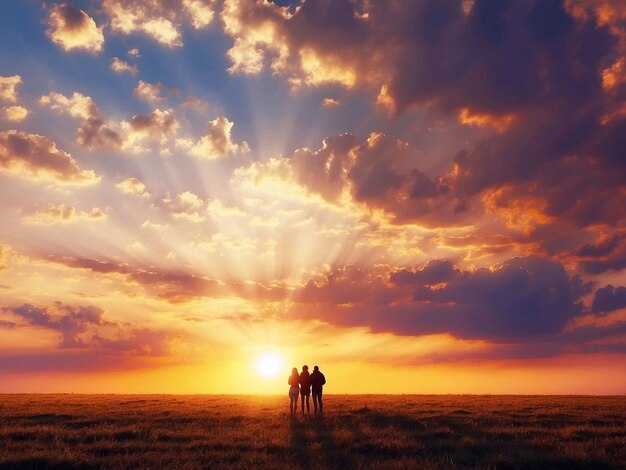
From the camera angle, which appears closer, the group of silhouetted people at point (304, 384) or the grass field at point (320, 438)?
the grass field at point (320, 438)

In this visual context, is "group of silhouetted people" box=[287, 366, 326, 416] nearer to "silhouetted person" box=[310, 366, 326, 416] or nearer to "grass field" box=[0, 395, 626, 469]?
"silhouetted person" box=[310, 366, 326, 416]

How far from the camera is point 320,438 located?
19797 millimetres

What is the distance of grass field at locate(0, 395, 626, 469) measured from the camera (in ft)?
51.4

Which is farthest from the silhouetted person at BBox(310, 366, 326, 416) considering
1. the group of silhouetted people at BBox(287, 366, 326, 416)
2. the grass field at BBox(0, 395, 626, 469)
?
the grass field at BBox(0, 395, 626, 469)

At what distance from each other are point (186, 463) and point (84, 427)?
10.8m

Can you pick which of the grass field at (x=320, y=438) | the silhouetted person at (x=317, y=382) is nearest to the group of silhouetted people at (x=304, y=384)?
the silhouetted person at (x=317, y=382)

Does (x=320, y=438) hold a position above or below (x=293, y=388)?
below

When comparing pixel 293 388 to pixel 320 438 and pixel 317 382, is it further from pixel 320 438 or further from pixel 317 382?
pixel 320 438

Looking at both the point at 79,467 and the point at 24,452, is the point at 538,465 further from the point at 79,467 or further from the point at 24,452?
the point at 24,452

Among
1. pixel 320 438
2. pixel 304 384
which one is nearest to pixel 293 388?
pixel 304 384

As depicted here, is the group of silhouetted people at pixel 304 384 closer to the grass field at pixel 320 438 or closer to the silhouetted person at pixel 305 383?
the silhouetted person at pixel 305 383

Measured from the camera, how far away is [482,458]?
1625cm

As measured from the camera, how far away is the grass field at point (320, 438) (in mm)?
15672

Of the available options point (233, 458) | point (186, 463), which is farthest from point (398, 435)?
point (186, 463)
